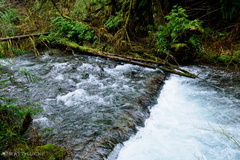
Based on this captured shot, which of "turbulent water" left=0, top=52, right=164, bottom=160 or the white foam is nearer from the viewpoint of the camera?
the white foam

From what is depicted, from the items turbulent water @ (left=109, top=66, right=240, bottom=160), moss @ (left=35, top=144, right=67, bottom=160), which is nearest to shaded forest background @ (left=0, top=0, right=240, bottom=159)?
turbulent water @ (left=109, top=66, right=240, bottom=160)

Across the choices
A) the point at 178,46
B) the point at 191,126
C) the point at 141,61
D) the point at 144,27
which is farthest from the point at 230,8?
the point at 191,126

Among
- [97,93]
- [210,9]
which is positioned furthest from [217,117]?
[210,9]

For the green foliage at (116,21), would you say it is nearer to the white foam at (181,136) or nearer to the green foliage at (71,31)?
the green foliage at (71,31)

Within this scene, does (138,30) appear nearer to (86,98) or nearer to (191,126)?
(86,98)

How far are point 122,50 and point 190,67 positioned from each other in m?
2.95

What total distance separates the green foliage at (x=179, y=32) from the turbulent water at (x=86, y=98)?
141 cm

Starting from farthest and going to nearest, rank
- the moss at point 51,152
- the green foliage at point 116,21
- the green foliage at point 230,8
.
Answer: the green foliage at point 116,21 → the green foliage at point 230,8 → the moss at point 51,152

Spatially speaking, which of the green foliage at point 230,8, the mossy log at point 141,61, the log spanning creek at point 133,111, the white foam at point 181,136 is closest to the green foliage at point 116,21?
the mossy log at point 141,61

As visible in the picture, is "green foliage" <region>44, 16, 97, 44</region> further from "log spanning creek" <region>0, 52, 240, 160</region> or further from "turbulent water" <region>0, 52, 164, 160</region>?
"log spanning creek" <region>0, 52, 240, 160</region>

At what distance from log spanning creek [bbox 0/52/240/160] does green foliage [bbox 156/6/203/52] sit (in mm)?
1094

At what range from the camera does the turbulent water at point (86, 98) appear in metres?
3.03

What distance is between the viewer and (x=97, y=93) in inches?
190

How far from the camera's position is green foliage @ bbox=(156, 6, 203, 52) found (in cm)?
636
